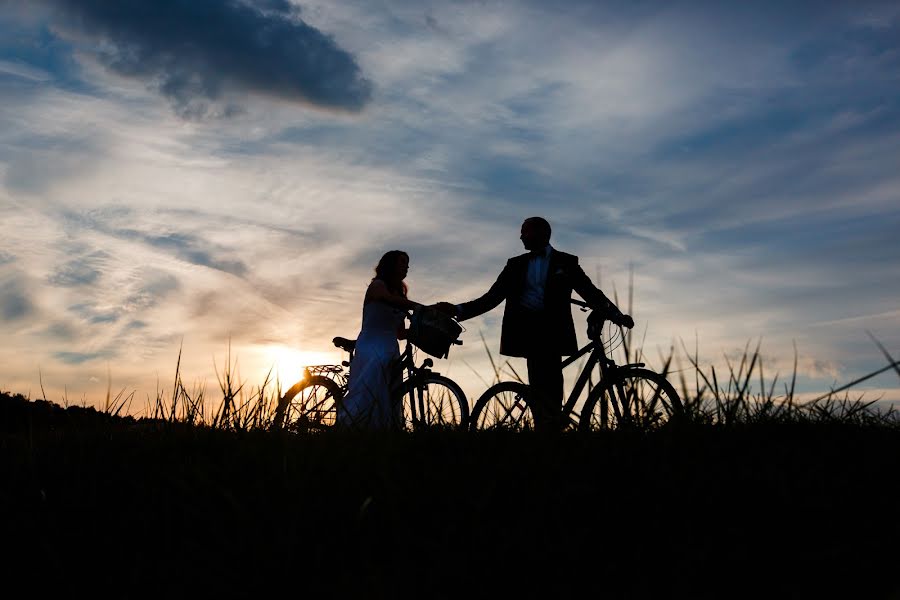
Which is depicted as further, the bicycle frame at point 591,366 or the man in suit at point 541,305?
the man in suit at point 541,305

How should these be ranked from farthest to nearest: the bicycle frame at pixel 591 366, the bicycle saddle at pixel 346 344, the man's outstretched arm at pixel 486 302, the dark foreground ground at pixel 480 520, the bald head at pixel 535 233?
the bicycle saddle at pixel 346 344 → the man's outstretched arm at pixel 486 302 → the bald head at pixel 535 233 → the bicycle frame at pixel 591 366 → the dark foreground ground at pixel 480 520

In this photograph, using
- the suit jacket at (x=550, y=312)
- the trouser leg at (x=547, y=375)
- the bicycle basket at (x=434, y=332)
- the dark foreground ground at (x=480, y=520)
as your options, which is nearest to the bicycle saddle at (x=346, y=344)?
the bicycle basket at (x=434, y=332)

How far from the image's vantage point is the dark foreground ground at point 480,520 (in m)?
3.36

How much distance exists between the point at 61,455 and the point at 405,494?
3.45 m

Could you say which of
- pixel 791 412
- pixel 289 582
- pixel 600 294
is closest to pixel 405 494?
pixel 289 582

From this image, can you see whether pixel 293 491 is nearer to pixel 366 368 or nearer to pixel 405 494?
pixel 405 494

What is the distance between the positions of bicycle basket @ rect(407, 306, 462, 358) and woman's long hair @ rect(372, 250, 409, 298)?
1.07 meters

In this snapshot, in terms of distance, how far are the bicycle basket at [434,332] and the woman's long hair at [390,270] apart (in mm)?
1065

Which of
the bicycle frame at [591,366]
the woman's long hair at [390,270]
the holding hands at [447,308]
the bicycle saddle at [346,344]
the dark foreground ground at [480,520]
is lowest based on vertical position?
the dark foreground ground at [480,520]

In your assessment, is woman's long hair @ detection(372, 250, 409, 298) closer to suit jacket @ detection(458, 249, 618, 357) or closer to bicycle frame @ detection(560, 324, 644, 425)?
suit jacket @ detection(458, 249, 618, 357)

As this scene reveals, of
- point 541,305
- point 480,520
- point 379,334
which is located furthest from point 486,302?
point 480,520

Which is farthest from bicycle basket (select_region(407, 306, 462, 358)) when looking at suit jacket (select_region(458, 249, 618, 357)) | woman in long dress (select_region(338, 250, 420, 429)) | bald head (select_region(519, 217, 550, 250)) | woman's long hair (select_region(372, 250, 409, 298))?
bald head (select_region(519, 217, 550, 250))

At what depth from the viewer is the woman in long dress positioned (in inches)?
348

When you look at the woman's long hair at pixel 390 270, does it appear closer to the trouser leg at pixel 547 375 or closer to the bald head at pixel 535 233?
the bald head at pixel 535 233
